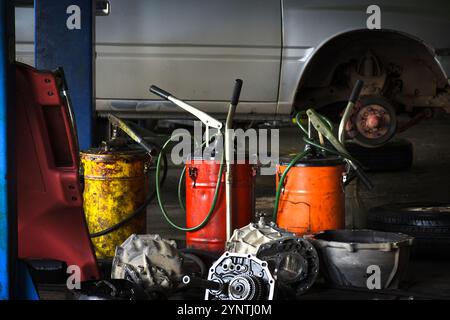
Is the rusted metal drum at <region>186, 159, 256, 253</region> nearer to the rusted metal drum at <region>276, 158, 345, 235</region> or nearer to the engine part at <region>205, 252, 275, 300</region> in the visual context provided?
the rusted metal drum at <region>276, 158, 345, 235</region>

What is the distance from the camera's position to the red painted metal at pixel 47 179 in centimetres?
367

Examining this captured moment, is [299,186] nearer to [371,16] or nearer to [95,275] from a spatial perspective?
[95,275]

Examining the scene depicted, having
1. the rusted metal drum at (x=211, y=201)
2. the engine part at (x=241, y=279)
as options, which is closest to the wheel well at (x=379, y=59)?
the rusted metal drum at (x=211, y=201)

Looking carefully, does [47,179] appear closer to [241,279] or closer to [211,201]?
[241,279]

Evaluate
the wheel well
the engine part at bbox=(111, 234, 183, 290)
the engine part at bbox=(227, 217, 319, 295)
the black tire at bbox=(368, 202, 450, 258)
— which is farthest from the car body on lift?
the engine part at bbox=(111, 234, 183, 290)

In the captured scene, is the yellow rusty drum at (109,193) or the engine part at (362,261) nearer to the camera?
the engine part at (362,261)

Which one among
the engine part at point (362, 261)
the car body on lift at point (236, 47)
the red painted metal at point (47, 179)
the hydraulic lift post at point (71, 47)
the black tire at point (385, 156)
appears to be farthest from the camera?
the black tire at point (385, 156)

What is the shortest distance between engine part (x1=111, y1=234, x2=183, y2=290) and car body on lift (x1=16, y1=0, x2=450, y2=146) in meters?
2.40

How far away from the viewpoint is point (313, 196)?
15.4 ft

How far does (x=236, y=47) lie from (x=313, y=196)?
69.2 inches

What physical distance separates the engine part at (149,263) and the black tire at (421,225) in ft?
4.74

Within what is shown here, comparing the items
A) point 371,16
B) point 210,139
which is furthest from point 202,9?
point 210,139

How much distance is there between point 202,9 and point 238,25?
28cm

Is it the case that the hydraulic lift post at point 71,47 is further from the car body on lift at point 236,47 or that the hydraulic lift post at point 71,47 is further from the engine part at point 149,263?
the engine part at point 149,263
